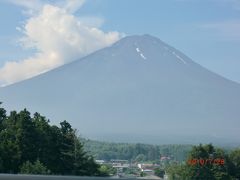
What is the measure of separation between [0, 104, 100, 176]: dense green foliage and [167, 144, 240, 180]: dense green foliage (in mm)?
10536

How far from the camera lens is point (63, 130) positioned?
118 ft

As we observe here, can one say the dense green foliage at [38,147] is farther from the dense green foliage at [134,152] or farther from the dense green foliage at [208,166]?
the dense green foliage at [134,152]

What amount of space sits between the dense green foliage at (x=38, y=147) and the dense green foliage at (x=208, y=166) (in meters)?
10.5

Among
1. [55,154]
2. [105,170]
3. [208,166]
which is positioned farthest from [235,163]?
[55,154]

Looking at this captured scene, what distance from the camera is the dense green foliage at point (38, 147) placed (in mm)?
26422

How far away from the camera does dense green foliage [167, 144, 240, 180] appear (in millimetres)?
42719

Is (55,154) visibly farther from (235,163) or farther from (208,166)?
(235,163)

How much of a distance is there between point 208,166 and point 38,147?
1874 cm

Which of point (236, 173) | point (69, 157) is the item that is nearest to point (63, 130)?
point (69, 157)

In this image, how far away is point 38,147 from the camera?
29453 millimetres
